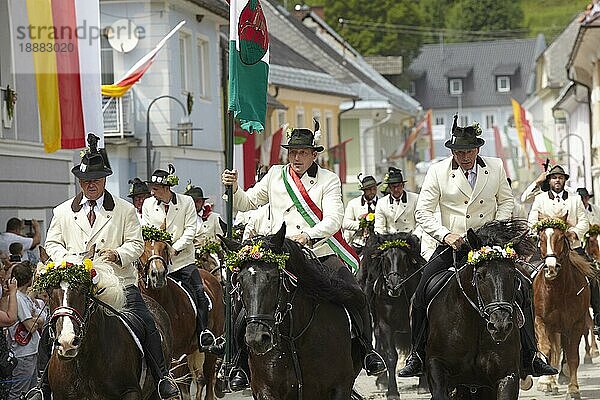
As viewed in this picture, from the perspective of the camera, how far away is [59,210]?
10.9 metres

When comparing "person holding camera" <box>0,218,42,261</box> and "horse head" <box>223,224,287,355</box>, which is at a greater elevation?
"horse head" <box>223,224,287,355</box>

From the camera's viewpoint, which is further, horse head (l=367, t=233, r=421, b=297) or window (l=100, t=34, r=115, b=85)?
window (l=100, t=34, r=115, b=85)

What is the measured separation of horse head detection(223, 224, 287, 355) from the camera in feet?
29.7

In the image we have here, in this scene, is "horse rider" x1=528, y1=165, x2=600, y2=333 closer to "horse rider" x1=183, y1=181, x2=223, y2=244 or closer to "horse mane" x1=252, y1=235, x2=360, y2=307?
"horse rider" x1=183, y1=181, x2=223, y2=244

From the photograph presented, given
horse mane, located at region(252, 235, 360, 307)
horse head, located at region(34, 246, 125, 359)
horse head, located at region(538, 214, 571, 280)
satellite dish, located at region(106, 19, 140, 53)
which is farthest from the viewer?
satellite dish, located at region(106, 19, 140, 53)

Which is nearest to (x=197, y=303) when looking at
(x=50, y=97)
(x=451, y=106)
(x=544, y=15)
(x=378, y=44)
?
(x=50, y=97)

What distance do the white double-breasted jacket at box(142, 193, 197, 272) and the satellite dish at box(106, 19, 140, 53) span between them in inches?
644

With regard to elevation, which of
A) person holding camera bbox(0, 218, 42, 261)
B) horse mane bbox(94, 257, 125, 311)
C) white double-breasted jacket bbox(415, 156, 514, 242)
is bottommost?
person holding camera bbox(0, 218, 42, 261)

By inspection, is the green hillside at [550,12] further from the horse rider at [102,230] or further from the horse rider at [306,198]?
the horse rider at [102,230]

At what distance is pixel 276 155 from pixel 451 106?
88153mm

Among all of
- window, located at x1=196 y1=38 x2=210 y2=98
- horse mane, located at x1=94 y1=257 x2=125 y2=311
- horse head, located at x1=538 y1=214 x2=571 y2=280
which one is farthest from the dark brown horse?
window, located at x1=196 y1=38 x2=210 y2=98

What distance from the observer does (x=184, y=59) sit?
3403 centimetres

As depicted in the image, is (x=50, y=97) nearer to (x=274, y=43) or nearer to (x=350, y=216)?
(x=350, y=216)

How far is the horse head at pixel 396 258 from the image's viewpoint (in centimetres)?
1662
